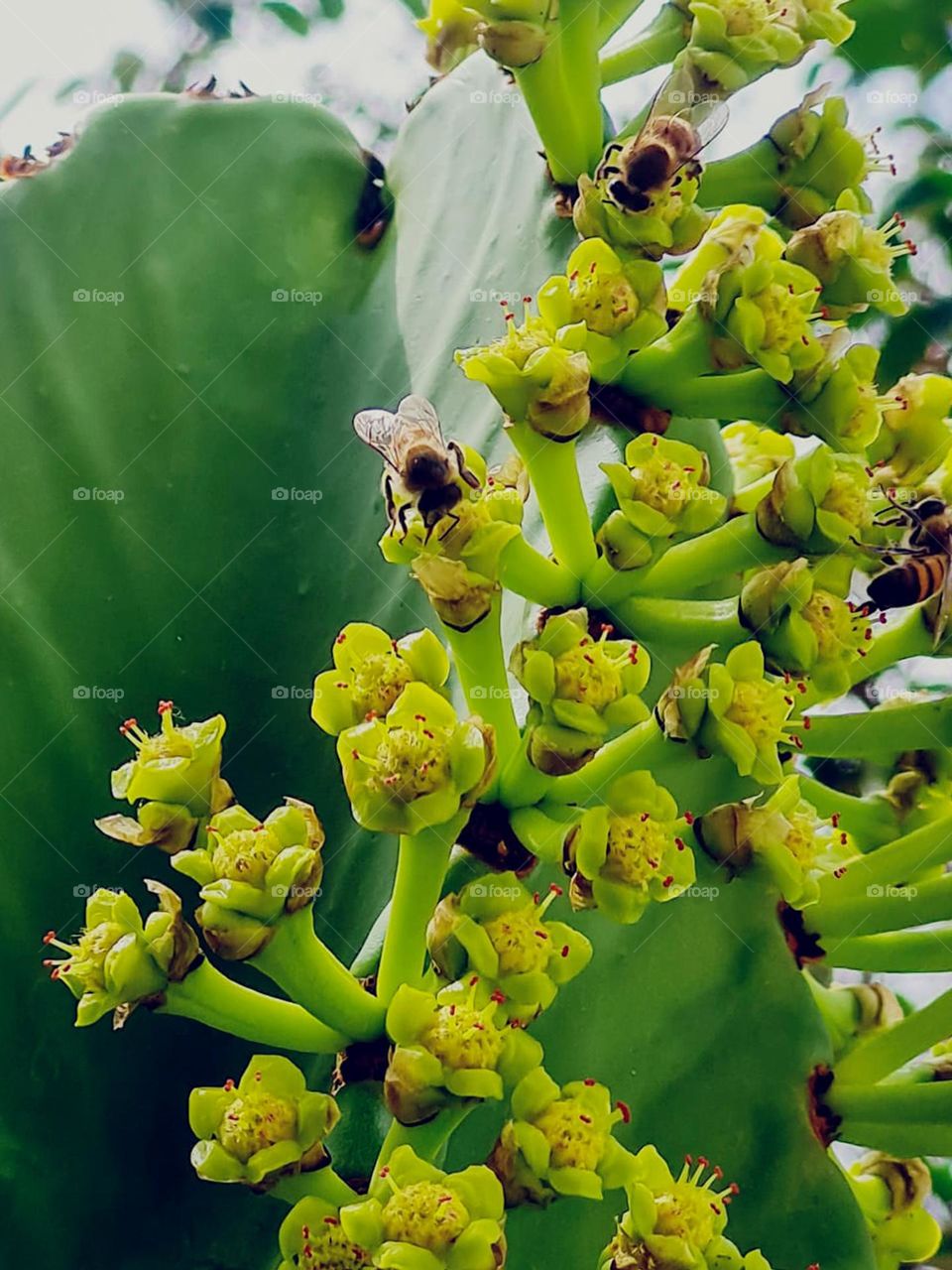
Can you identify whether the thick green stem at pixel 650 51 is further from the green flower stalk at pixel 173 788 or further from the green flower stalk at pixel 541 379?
the green flower stalk at pixel 173 788

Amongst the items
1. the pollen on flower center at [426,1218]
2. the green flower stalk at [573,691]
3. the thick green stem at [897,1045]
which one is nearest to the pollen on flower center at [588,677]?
the green flower stalk at [573,691]

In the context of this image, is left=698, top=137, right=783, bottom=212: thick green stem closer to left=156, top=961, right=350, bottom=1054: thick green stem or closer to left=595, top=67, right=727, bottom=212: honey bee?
Result: left=595, top=67, right=727, bottom=212: honey bee

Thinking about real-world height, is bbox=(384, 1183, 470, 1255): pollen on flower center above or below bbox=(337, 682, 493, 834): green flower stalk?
below

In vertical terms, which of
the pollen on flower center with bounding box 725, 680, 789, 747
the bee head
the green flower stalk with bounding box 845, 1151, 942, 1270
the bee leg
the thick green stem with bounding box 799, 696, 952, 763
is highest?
the bee head

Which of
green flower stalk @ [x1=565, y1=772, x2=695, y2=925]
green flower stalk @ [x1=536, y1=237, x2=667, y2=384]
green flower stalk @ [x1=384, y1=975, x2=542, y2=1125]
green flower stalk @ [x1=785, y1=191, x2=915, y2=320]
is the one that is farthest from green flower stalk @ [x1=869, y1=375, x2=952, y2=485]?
green flower stalk @ [x1=384, y1=975, x2=542, y2=1125]

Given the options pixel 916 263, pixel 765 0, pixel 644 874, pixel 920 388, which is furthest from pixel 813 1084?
pixel 916 263

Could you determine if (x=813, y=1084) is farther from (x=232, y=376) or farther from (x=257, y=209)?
(x=257, y=209)
